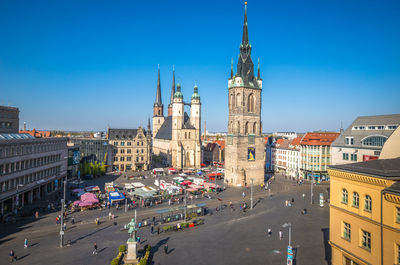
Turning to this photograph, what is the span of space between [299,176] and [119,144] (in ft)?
172

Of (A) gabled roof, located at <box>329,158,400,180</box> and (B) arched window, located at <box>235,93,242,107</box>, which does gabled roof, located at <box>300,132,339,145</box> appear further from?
(A) gabled roof, located at <box>329,158,400,180</box>

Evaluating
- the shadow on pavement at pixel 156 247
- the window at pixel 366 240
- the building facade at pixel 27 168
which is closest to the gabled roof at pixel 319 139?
the shadow on pavement at pixel 156 247

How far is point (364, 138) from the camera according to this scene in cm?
5300

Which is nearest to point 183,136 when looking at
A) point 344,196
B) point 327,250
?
point 327,250

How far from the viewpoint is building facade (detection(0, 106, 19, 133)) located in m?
60.0

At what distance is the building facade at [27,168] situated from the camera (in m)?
36.9

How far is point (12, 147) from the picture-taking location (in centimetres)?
3872

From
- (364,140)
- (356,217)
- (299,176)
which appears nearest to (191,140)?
(299,176)

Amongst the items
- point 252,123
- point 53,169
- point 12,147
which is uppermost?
point 252,123

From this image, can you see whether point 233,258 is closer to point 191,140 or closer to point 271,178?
point 271,178

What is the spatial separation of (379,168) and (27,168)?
155ft

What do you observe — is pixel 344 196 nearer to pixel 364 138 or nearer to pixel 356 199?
pixel 356 199

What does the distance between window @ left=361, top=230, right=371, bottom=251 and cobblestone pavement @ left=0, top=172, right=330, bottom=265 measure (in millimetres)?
5789

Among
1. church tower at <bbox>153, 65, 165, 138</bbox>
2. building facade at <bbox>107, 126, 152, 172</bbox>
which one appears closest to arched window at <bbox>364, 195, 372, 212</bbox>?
building facade at <bbox>107, 126, 152, 172</bbox>
